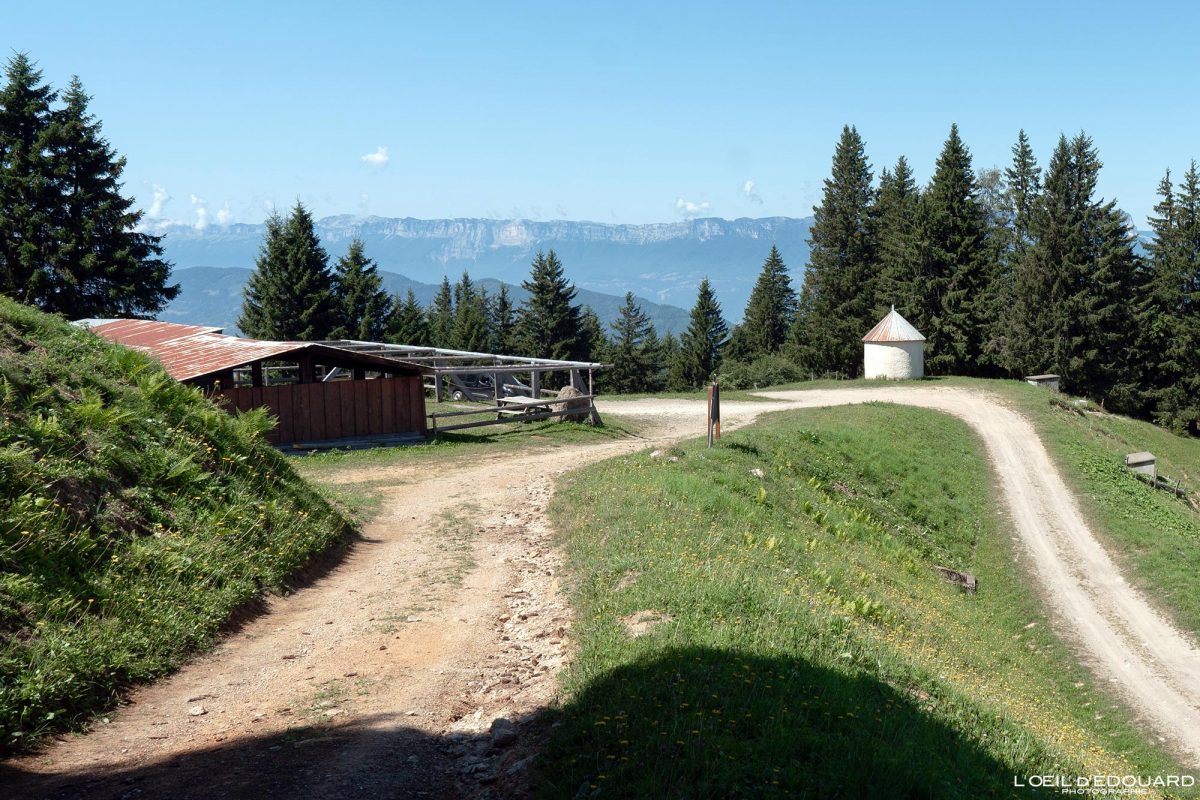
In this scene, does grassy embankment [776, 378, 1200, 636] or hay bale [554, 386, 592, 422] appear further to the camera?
hay bale [554, 386, 592, 422]

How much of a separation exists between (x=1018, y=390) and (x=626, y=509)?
33434 millimetres

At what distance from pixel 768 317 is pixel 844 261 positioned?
25.6m

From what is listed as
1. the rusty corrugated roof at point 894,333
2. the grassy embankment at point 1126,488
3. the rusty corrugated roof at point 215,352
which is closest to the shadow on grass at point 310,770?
the rusty corrugated roof at point 215,352

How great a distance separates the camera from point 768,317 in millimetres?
90312

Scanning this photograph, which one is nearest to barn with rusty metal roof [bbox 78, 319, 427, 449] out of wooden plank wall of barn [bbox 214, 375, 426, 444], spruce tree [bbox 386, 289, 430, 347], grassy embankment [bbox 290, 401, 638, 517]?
wooden plank wall of barn [bbox 214, 375, 426, 444]

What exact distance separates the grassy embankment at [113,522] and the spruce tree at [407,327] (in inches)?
2019

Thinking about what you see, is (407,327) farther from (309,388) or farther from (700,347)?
(309,388)

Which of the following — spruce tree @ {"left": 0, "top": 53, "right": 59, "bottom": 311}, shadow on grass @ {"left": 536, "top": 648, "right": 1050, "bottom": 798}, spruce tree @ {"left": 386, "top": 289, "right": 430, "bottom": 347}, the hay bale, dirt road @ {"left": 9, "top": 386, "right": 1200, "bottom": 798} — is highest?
spruce tree @ {"left": 0, "top": 53, "right": 59, "bottom": 311}

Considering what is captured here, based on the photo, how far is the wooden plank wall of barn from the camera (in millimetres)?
22547

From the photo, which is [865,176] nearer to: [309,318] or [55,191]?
[309,318]

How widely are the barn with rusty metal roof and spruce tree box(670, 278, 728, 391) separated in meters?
66.3

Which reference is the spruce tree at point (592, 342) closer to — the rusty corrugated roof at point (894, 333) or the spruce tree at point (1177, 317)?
the rusty corrugated roof at point (894, 333)

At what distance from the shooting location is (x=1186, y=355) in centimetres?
5422

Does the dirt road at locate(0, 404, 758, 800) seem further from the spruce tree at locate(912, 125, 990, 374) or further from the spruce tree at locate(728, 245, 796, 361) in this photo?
the spruce tree at locate(728, 245, 796, 361)
